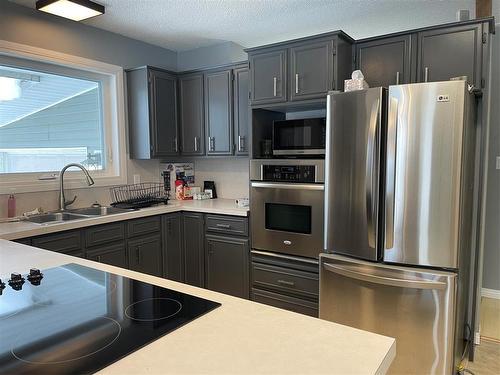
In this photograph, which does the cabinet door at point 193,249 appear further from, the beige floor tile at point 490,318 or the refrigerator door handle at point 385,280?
the beige floor tile at point 490,318

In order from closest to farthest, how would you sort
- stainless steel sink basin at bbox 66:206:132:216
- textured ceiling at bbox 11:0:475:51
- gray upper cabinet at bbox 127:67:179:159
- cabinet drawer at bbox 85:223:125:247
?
1. cabinet drawer at bbox 85:223:125:247
2. textured ceiling at bbox 11:0:475:51
3. stainless steel sink basin at bbox 66:206:132:216
4. gray upper cabinet at bbox 127:67:179:159

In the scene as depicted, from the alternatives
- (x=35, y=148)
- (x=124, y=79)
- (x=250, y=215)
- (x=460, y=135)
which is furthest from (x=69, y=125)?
(x=460, y=135)

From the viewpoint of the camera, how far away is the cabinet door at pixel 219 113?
11.3ft

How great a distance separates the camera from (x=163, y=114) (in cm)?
363

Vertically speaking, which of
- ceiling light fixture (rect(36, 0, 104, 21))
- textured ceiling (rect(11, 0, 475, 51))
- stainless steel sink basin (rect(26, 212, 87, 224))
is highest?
textured ceiling (rect(11, 0, 475, 51))

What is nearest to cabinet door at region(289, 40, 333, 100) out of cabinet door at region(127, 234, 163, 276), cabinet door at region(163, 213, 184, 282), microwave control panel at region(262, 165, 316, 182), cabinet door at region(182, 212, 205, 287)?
microwave control panel at region(262, 165, 316, 182)

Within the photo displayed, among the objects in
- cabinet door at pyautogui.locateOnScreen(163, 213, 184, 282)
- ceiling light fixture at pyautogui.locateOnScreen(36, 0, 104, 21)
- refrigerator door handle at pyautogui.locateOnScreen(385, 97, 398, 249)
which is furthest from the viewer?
cabinet door at pyautogui.locateOnScreen(163, 213, 184, 282)

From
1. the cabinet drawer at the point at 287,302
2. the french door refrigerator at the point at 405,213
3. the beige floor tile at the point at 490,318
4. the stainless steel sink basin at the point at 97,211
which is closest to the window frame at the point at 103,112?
the stainless steel sink basin at the point at 97,211

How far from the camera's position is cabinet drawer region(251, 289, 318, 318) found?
109 inches

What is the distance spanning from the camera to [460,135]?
6.45 ft

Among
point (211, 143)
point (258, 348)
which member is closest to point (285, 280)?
point (211, 143)

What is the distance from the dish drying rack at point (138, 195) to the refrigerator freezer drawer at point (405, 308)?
1.78 m

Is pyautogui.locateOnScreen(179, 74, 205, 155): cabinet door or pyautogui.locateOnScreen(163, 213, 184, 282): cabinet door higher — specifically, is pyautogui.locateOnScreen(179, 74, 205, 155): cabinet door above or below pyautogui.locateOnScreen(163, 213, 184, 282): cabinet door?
above

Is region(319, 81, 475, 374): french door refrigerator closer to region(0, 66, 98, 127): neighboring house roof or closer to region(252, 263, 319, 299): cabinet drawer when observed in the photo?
region(252, 263, 319, 299): cabinet drawer
